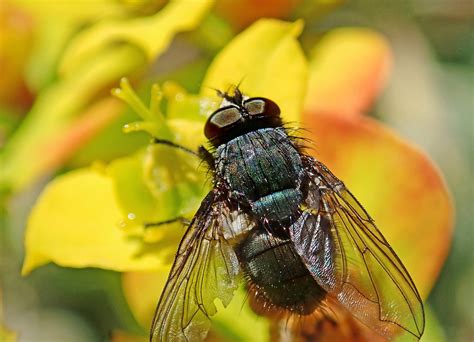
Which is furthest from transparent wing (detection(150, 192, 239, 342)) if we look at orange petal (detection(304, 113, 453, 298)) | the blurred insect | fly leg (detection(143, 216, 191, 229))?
orange petal (detection(304, 113, 453, 298))

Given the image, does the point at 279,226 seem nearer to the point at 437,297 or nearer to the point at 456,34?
the point at 437,297

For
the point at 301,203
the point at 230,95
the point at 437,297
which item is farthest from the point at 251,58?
the point at 437,297

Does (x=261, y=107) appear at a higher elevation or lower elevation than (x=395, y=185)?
higher

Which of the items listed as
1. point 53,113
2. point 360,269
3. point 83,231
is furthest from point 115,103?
point 360,269

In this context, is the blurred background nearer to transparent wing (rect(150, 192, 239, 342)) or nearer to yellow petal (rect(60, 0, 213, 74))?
yellow petal (rect(60, 0, 213, 74))

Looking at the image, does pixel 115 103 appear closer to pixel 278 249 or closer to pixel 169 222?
pixel 169 222
